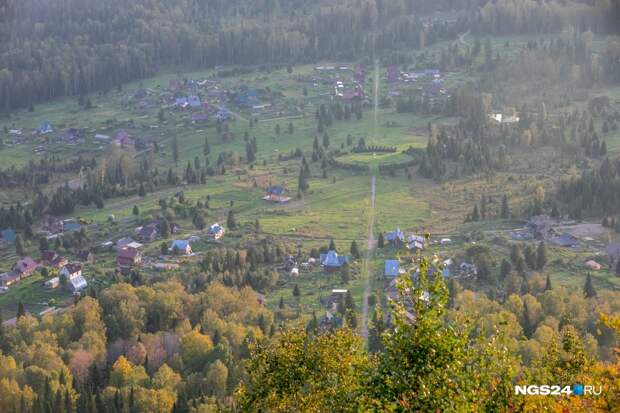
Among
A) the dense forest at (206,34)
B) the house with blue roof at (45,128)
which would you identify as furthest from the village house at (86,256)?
the dense forest at (206,34)

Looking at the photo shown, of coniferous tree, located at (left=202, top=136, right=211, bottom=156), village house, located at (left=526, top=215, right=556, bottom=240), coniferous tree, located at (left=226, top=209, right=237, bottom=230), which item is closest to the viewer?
village house, located at (left=526, top=215, right=556, bottom=240)

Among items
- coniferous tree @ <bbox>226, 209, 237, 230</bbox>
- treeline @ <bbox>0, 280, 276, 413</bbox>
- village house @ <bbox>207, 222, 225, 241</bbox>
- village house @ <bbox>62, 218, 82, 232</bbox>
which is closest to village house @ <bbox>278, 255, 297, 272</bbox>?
village house @ <bbox>207, 222, 225, 241</bbox>

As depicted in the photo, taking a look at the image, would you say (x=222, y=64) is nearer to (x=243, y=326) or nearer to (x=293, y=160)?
(x=293, y=160)

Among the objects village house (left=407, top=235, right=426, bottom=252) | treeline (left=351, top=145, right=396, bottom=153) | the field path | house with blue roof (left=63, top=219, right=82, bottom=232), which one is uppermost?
treeline (left=351, top=145, right=396, bottom=153)

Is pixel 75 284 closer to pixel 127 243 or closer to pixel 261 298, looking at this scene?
pixel 127 243

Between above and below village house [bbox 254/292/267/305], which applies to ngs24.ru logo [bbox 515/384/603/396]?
above

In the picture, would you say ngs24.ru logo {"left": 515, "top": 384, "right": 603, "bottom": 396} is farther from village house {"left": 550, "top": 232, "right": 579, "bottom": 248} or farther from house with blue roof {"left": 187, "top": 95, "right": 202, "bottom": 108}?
house with blue roof {"left": 187, "top": 95, "right": 202, "bottom": 108}

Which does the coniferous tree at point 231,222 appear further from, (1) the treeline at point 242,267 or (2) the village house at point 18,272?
(2) the village house at point 18,272
